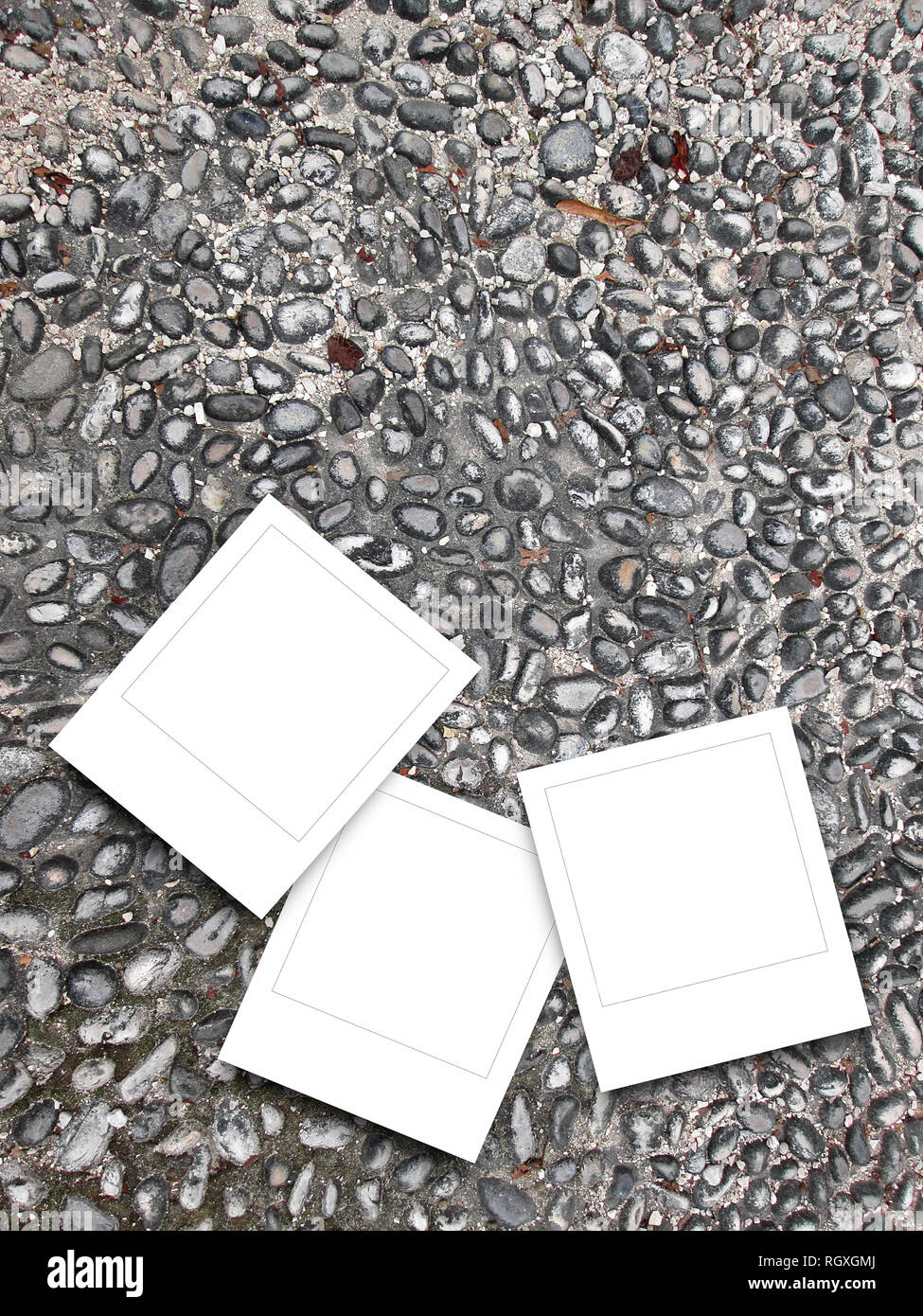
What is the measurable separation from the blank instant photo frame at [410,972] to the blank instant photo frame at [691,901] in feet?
0.14

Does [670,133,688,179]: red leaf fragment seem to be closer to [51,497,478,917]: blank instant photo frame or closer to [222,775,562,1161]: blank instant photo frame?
[51,497,478,917]: blank instant photo frame

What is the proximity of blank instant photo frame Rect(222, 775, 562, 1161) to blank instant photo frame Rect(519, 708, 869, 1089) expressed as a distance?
0.04 meters

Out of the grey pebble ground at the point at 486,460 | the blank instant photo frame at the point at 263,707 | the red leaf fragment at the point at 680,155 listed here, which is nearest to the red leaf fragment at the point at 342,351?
the grey pebble ground at the point at 486,460

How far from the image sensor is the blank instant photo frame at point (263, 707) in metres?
0.72

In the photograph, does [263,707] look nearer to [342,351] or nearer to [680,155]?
[342,351]

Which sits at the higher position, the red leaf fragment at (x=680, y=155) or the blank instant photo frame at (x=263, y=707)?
the red leaf fragment at (x=680, y=155)

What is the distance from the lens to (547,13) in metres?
0.76

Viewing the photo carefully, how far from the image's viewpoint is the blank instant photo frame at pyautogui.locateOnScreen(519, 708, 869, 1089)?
2.44 ft

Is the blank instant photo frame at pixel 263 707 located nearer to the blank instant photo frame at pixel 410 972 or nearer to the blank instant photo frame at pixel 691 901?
the blank instant photo frame at pixel 410 972

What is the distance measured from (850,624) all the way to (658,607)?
0.19 metres

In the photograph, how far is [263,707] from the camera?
0.73m

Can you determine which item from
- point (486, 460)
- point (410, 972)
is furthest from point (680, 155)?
point (410, 972)

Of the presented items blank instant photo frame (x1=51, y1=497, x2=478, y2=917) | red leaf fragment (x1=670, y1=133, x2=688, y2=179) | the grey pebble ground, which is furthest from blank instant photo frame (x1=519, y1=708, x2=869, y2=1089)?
red leaf fragment (x1=670, y1=133, x2=688, y2=179)
